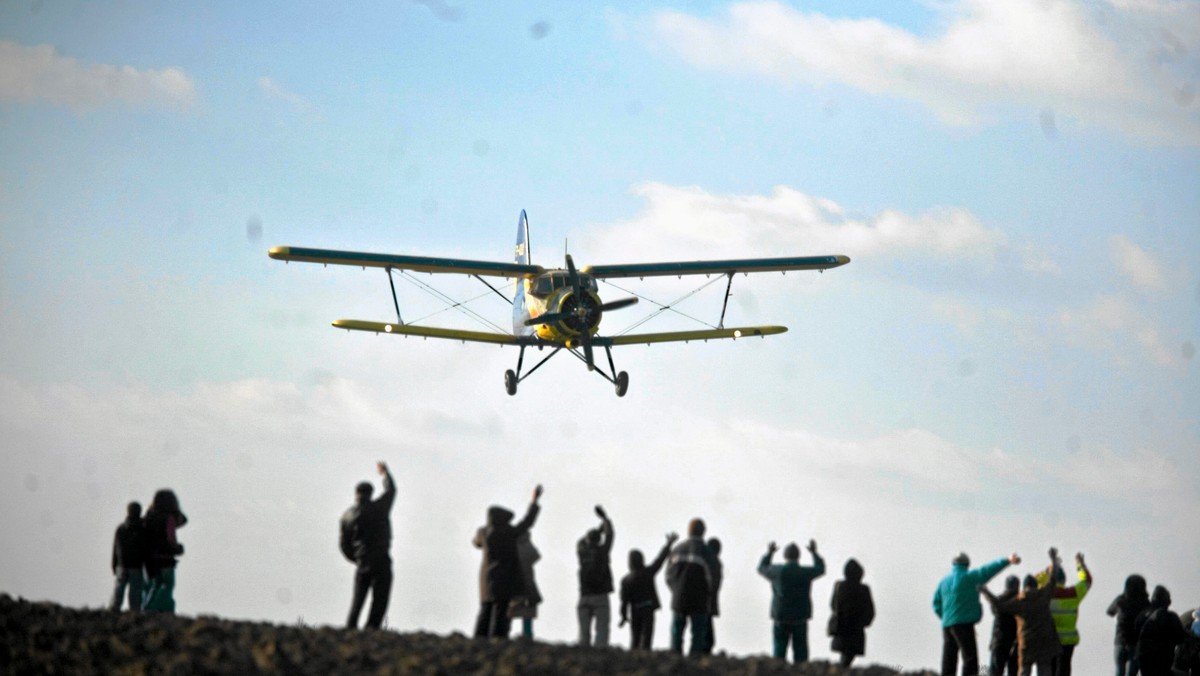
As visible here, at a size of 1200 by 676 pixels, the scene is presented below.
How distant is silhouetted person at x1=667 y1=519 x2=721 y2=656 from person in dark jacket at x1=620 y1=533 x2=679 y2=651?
0.36 metres

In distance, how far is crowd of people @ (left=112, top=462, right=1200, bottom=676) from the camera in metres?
16.2

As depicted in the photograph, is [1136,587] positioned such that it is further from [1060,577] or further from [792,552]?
[792,552]

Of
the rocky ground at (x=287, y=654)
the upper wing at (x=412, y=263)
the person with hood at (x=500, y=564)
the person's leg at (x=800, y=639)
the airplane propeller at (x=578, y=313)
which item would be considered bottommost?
the rocky ground at (x=287, y=654)

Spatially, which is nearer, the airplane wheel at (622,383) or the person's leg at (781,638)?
the person's leg at (781,638)

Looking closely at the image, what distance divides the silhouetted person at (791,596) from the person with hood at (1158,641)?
4817 millimetres

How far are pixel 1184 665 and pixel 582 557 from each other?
862cm

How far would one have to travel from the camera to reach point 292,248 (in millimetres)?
33375

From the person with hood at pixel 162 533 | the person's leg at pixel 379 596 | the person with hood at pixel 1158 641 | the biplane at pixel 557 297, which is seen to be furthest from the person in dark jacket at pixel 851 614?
the biplane at pixel 557 297

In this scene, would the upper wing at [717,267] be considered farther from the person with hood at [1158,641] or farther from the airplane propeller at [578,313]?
the person with hood at [1158,641]

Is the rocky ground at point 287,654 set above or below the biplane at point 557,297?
below

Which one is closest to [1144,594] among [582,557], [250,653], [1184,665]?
[1184,665]

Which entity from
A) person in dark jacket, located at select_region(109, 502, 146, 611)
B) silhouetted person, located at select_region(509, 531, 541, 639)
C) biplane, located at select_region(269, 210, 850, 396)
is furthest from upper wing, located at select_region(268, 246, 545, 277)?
silhouetted person, located at select_region(509, 531, 541, 639)

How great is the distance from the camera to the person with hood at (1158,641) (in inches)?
751

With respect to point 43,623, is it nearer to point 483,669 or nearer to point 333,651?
point 333,651
